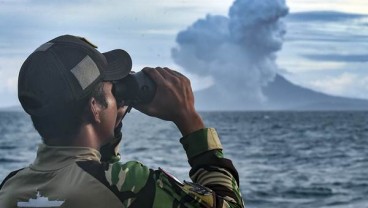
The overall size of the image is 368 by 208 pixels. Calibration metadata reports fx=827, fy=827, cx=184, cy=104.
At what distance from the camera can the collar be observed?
270 centimetres

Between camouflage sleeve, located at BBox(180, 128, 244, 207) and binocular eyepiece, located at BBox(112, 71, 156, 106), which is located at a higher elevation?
binocular eyepiece, located at BBox(112, 71, 156, 106)

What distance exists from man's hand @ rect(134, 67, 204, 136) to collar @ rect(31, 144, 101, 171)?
0.91 ft

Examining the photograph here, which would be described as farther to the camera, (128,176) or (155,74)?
(155,74)

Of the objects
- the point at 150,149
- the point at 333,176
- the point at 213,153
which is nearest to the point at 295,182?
the point at 333,176

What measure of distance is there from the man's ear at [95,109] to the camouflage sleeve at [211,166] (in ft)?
0.97

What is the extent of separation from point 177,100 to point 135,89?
0.48ft

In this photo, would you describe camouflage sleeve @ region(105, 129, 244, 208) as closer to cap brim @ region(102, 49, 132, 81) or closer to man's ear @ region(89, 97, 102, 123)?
man's ear @ region(89, 97, 102, 123)

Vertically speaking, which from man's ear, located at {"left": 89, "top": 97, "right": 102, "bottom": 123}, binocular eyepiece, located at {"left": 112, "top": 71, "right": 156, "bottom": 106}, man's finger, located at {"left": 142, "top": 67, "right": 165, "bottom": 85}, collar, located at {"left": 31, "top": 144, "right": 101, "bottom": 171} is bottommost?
collar, located at {"left": 31, "top": 144, "right": 101, "bottom": 171}

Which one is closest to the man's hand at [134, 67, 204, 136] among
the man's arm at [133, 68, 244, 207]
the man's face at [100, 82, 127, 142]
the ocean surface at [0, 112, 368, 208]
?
the man's arm at [133, 68, 244, 207]

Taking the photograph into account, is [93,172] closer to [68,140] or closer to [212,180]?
[68,140]

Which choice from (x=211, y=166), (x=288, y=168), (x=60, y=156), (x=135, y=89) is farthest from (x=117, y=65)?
(x=288, y=168)

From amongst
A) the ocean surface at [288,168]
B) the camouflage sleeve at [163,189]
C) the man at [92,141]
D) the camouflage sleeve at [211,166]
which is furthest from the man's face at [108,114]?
the ocean surface at [288,168]

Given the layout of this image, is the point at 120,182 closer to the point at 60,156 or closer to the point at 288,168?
the point at 60,156

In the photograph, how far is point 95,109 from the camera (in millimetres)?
2697
